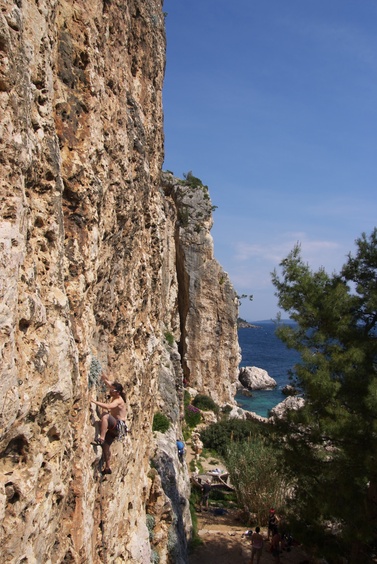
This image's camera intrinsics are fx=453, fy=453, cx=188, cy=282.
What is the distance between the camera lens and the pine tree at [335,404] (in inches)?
366

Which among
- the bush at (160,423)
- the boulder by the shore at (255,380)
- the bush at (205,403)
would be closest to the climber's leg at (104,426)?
the bush at (160,423)

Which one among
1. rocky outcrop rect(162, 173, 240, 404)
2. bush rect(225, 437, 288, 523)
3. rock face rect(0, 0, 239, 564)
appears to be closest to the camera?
rock face rect(0, 0, 239, 564)

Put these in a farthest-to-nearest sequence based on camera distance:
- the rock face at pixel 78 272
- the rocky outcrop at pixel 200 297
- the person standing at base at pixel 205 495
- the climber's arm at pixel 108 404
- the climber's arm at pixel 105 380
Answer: the rocky outcrop at pixel 200 297 → the person standing at base at pixel 205 495 → the climber's arm at pixel 105 380 → the climber's arm at pixel 108 404 → the rock face at pixel 78 272

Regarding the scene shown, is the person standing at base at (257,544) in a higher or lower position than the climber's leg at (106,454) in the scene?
lower

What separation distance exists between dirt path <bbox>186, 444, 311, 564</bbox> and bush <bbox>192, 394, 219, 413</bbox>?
39.6 ft

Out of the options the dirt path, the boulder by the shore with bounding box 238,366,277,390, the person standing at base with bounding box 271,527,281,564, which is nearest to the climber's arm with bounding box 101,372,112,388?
the dirt path

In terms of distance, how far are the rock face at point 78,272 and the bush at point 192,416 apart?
583 inches

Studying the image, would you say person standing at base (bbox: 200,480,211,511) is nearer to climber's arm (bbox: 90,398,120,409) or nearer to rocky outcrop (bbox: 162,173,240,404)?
climber's arm (bbox: 90,398,120,409)

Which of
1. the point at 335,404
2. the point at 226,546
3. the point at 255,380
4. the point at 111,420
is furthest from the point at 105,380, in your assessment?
the point at 255,380

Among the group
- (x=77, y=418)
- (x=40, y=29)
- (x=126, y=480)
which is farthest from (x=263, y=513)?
(x=40, y=29)

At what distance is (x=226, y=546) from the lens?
45.2 ft

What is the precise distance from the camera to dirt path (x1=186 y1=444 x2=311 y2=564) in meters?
12.9

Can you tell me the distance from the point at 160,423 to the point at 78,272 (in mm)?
8789

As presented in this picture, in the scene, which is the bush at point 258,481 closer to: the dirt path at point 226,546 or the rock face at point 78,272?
the dirt path at point 226,546
